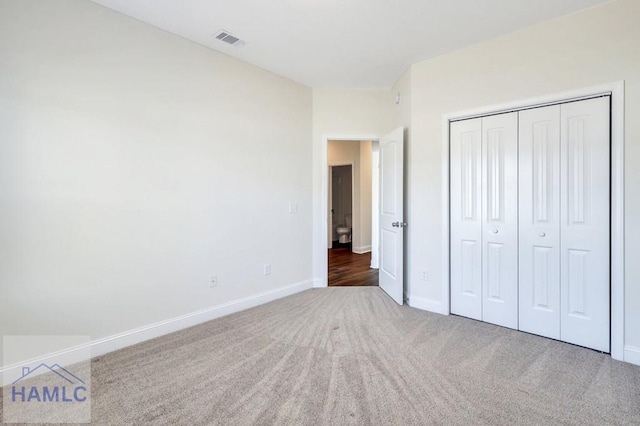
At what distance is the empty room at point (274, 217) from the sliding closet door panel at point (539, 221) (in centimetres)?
2

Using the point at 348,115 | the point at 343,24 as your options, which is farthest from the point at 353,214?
the point at 343,24

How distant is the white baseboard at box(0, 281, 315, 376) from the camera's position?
2.26 m

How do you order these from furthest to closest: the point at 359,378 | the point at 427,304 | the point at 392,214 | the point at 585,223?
1. the point at 392,214
2. the point at 427,304
3. the point at 585,223
4. the point at 359,378

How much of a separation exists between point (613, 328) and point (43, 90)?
446cm

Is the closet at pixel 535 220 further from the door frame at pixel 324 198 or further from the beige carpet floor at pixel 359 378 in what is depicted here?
the door frame at pixel 324 198

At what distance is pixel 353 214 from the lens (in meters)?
Answer: 7.18

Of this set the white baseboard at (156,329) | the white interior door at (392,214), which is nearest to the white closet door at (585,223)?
the white interior door at (392,214)

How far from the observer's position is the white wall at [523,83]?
7.50 feet

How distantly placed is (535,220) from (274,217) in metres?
2.67

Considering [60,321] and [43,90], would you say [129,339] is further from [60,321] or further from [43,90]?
[43,90]

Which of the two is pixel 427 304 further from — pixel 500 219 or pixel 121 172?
pixel 121 172

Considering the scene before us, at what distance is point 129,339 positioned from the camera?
2570 millimetres

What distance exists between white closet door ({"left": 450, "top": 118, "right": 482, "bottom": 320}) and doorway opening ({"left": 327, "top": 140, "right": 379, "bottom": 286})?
1509 mm

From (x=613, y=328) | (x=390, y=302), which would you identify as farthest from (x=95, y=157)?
(x=613, y=328)
